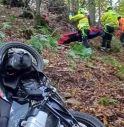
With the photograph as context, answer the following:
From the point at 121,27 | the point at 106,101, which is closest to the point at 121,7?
the point at 121,27

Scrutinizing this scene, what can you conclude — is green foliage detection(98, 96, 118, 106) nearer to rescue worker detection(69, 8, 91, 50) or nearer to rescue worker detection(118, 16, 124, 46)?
rescue worker detection(69, 8, 91, 50)

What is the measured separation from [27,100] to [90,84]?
4030 mm

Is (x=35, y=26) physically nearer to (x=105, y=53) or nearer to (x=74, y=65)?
(x=105, y=53)

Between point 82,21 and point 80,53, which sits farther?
point 82,21

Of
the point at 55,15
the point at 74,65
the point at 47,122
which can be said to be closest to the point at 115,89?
the point at 74,65

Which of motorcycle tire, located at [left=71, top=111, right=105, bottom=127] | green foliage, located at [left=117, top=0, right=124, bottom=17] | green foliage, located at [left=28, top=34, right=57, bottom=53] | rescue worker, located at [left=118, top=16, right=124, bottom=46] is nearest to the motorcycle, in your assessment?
motorcycle tire, located at [left=71, top=111, right=105, bottom=127]

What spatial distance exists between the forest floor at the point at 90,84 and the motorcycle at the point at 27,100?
1.48 m

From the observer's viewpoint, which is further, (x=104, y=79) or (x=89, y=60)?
(x=89, y=60)

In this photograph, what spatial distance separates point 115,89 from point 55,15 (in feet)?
52.1

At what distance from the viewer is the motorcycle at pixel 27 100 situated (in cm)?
511

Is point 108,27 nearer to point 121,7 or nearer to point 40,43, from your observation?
point 40,43

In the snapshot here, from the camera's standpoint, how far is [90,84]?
9.33 metres

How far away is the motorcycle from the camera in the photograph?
5.11 metres

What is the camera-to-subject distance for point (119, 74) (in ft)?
37.8
